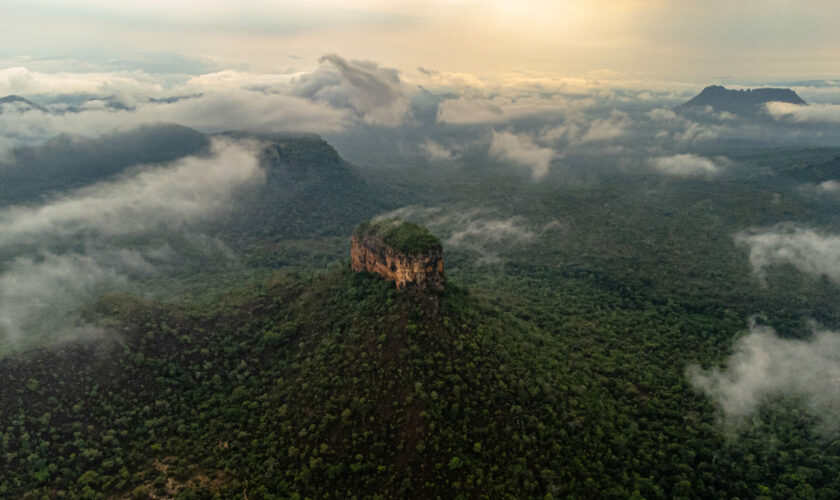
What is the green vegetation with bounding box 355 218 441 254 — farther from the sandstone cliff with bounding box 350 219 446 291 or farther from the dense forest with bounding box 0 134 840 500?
the dense forest with bounding box 0 134 840 500

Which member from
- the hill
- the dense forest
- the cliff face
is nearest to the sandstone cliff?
the cliff face

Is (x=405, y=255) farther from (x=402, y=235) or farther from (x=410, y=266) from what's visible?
(x=402, y=235)

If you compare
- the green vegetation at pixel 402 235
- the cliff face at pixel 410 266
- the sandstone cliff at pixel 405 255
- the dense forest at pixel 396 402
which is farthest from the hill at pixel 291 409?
the green vegetation at pixel 402 235

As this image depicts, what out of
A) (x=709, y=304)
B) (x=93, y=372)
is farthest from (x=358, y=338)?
(x=709, y=304)

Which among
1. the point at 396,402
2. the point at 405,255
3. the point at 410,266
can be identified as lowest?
the point at 396,402

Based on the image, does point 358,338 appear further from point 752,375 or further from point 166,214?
point 166,214

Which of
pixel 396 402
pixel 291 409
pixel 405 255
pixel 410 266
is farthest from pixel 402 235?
pixel 291 409

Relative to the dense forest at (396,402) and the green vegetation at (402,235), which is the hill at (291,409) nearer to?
the dense forest at (396,402)
